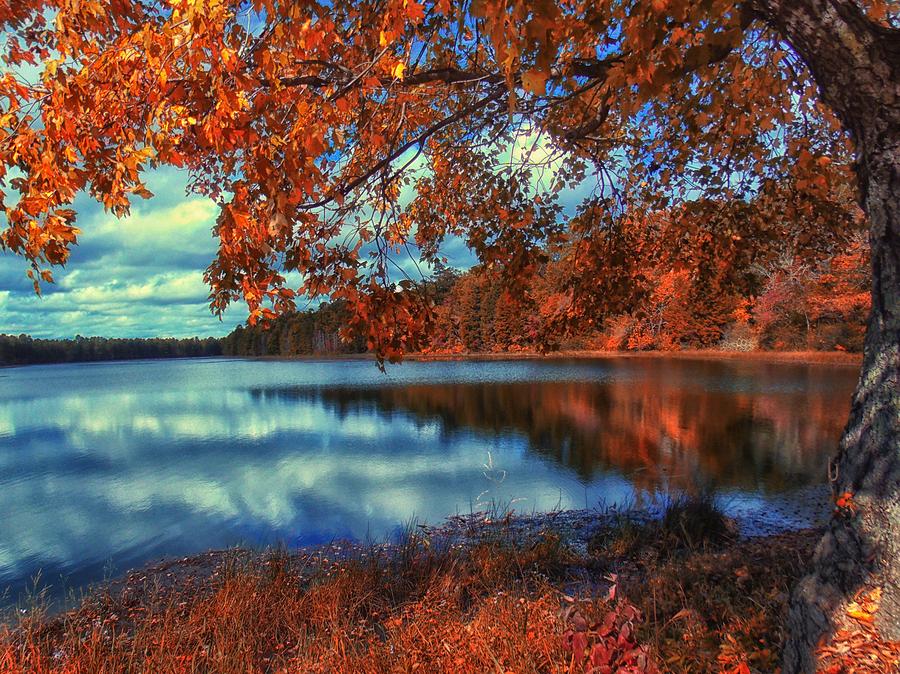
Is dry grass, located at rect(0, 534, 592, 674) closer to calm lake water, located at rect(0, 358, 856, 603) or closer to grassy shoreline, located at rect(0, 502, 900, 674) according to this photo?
grassy shoreline, located at rect(0, 502, 900, 674)

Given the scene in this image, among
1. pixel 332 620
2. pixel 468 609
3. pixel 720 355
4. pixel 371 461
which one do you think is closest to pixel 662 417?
pixel 371 461

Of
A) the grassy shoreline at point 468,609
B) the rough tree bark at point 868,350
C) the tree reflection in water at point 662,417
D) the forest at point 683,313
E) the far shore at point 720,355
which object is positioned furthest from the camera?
the far shore at point 720,355

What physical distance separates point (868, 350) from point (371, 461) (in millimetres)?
13840

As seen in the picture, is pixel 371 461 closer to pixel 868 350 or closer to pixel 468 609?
pixel 468 609

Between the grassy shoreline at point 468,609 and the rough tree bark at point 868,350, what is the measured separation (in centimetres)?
31

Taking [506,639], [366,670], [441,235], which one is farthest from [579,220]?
[366,670]

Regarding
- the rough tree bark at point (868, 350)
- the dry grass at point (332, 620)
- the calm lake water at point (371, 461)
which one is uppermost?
the rough tree bark at point (868, 350)

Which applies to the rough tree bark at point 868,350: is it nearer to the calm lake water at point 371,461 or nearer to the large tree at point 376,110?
the large tree at point 376,110

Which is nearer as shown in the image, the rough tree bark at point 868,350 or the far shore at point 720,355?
the rough tree bark at point 868,350

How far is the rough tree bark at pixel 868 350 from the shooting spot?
229 cm

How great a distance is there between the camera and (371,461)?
49.9 ft

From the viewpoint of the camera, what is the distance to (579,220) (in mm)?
6215

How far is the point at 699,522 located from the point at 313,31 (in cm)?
757

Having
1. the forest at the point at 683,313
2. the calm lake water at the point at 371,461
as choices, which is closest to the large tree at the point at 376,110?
the forest at the point at 683,313
